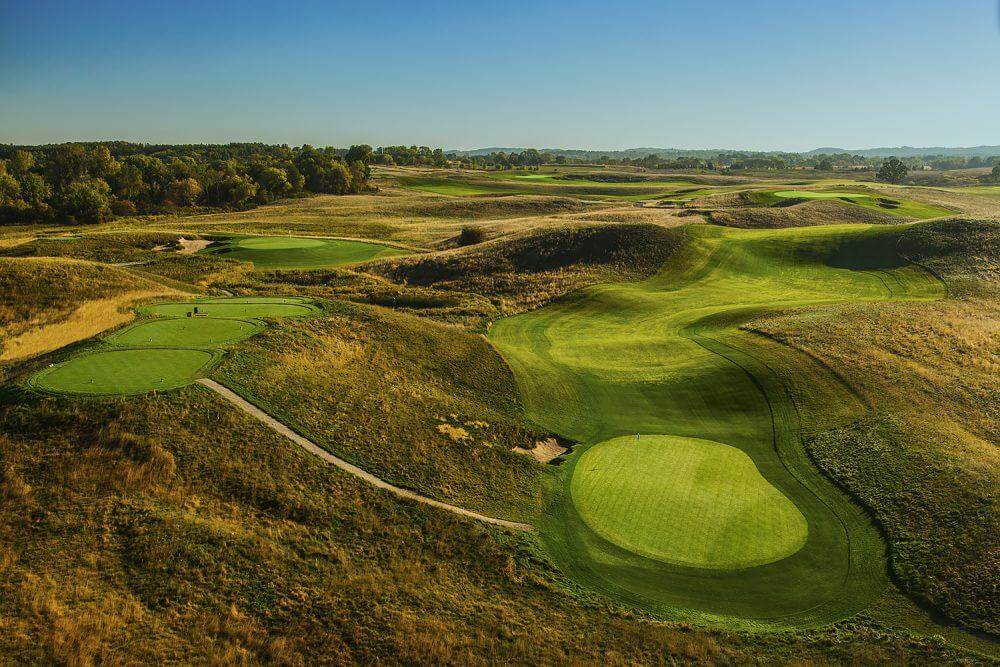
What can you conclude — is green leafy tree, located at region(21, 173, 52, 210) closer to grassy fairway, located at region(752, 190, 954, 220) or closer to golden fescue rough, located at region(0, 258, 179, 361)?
golden fescue rough, located at region(0, 258, 179, 361)

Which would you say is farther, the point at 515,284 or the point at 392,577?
the point at 515,284

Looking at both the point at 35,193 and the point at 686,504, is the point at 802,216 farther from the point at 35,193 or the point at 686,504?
the point at 35,193

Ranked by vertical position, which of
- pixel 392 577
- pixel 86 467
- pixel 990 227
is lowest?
pixel 392 577

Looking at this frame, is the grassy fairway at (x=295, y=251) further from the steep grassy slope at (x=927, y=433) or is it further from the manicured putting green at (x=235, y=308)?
the steep grassy slope at (x=927, y=433)

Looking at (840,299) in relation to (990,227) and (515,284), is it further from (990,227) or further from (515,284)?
(515,284)

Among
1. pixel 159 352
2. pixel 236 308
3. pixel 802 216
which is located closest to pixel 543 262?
pixel 236 308

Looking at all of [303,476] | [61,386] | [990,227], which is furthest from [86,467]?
[990,227]
